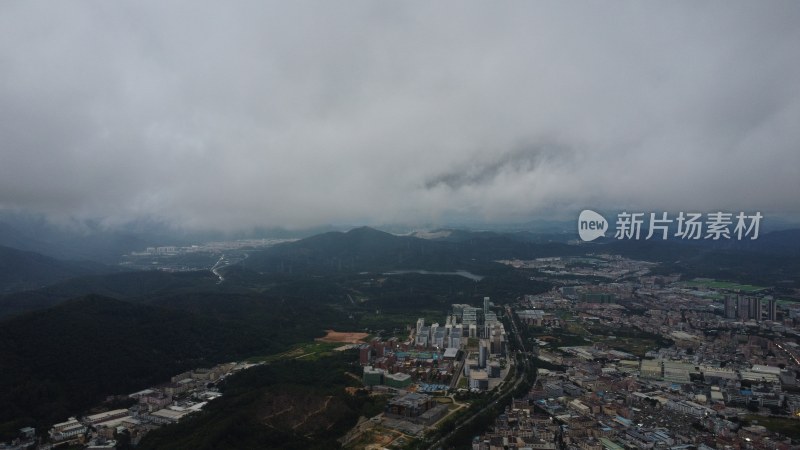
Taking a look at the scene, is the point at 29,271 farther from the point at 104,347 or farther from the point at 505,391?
the point at 505,391

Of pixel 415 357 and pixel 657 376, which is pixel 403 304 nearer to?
pixel 415 357

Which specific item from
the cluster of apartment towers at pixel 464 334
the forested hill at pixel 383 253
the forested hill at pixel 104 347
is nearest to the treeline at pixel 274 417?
the forested hill at pixel 104 347

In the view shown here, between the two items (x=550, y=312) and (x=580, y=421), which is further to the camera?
→ (x=550, y=312)

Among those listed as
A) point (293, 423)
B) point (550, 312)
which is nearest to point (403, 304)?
point (550, 312)

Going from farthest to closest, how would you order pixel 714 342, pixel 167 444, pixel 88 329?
pixel 714 342, pixel 88 329, pixel 167 444

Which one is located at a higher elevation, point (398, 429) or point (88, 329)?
point (88, 329)

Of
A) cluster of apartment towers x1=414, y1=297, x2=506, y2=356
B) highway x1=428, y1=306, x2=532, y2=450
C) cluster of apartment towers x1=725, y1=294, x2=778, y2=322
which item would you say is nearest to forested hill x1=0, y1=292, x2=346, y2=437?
cluster of apartment towers x1=414, y1=297, x2=506, y2=356

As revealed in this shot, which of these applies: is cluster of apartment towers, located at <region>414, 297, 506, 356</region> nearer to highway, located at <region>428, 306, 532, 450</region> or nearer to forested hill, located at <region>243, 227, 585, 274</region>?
highway, located at <region>428, 306, 532, 450</region>

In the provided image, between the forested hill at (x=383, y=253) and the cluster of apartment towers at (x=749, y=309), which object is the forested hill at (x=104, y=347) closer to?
the cluster of apartment towers at (x=749, y=309)
